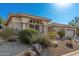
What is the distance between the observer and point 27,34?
299 inches

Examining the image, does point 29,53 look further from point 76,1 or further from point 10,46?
→ point 76,1

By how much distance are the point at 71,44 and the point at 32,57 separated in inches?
31.8

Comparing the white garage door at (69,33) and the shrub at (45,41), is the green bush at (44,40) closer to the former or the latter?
the shrub at (45,41)

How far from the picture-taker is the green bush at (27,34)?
7.53 m

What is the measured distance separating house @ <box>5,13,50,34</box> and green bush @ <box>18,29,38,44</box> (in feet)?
0.25

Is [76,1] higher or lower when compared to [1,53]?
higher

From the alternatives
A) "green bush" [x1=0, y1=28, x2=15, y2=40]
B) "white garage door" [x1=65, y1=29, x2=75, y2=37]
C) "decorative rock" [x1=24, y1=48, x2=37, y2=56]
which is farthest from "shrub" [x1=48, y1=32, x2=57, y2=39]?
"green bush" [x1=0, y1=28, x2=15, y2=40]

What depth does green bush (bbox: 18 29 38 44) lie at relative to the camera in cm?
753

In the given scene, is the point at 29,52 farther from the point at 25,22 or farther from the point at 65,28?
the point at 65,28

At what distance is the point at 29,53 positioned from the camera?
294 inches

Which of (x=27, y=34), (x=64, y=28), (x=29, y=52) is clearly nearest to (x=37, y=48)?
(x=29, y=52)

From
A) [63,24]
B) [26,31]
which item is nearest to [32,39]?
[26,31]

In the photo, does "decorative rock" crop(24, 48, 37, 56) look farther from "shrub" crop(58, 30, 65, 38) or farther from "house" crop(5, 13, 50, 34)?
"shrub" crop(58, 30, 65, 38)

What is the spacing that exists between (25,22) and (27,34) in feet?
0.78
